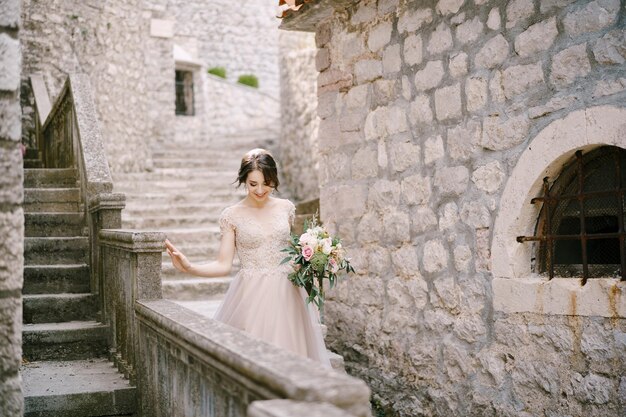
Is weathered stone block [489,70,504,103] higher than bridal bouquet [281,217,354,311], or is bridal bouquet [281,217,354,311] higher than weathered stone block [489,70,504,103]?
weathered stone block [489,70,504,103]

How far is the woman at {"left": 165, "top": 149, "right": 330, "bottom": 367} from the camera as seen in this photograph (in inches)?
175

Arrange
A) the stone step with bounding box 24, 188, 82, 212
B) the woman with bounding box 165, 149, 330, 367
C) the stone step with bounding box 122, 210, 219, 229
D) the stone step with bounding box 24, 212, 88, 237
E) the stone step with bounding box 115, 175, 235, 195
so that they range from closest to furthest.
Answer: the woman with bounding box 165, 149, 330, 367 < the stone step with bounding box 24, 212, 88, 237 < the stone step with bounding box 24, 188, 82, 212 < the stone step with bounding box 122, 210, 219, 229 < the stone step with bounding box 115, 175, 235, 195

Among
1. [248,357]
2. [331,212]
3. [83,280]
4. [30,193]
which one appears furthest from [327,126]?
[248,357]

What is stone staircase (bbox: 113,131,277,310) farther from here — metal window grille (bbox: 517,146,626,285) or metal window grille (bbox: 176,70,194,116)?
metal window grille (bbox: 176,70,194,116)

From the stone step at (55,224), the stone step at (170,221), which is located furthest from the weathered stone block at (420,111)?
the stone step at (170,221)

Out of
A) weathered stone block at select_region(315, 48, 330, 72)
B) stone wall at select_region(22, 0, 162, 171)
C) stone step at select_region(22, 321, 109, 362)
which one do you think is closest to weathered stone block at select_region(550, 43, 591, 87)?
weathered stone block at select_region(315, 48, 330, 72)

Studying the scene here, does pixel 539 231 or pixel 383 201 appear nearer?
pixel 539 231

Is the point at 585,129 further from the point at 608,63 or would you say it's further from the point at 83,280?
the point at 83,280

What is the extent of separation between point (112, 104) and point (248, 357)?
32.0 ft

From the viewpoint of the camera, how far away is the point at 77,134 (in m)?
7.46

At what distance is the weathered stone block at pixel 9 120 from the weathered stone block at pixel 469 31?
113 inches

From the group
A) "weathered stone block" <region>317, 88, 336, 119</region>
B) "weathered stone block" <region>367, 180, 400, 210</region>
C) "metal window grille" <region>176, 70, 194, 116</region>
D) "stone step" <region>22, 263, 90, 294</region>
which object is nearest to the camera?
"weathered stone block" <region>367, 180, 400, 210</region>

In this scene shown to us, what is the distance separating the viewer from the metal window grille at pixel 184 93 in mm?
19750

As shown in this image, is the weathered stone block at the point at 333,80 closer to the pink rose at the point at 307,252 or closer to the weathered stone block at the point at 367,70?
the weathered stone block at the point at 367,70
